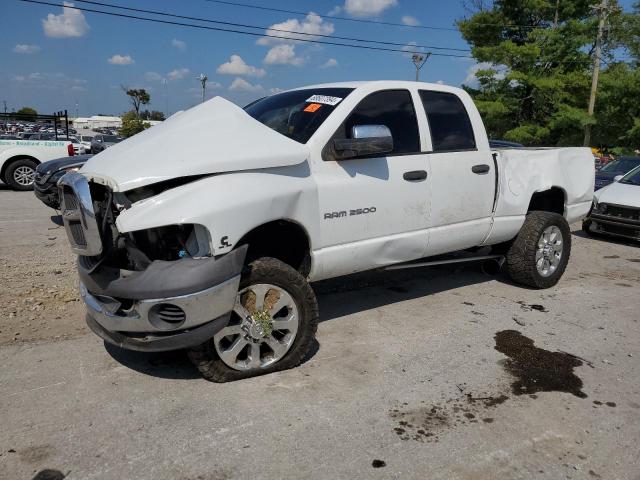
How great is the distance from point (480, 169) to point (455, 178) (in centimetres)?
38

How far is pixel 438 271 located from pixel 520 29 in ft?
91.5

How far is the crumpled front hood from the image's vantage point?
9.77ft

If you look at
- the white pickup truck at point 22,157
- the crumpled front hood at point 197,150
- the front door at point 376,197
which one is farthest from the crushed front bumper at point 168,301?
the white pickup truck at point 22,157

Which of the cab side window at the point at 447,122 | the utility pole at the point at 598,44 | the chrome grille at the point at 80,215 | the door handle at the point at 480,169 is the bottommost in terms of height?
the chrome grille at the point at 80,215

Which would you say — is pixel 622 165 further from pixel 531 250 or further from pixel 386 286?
pixel 386 286

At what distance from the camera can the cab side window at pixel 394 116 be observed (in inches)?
157

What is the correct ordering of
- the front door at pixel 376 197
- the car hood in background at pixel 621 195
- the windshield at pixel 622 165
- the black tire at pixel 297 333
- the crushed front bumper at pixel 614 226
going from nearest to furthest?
1. the black tire at pixel 297 333
2. the front door at pixel 376 197
3. the crushed front bumper at pixel 614 226
4. the car hood in background at pixel 621 195
5. the windshield at pixel 622 165

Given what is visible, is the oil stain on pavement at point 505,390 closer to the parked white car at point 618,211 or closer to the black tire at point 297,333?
the black tire at point 297,333

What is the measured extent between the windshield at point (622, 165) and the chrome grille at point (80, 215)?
12408 millimetres

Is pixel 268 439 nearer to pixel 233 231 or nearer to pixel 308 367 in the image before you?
pixel 308 367

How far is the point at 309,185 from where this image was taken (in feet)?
11.5

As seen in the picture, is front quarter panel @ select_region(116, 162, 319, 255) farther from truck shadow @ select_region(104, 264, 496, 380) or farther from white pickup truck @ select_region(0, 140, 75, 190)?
white pickup truck @ select_region(0, 140, 75, 190)

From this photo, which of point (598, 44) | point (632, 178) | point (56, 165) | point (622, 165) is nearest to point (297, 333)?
point (56, 165)

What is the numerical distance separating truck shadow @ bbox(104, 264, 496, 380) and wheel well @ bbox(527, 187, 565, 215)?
35.8 inches
